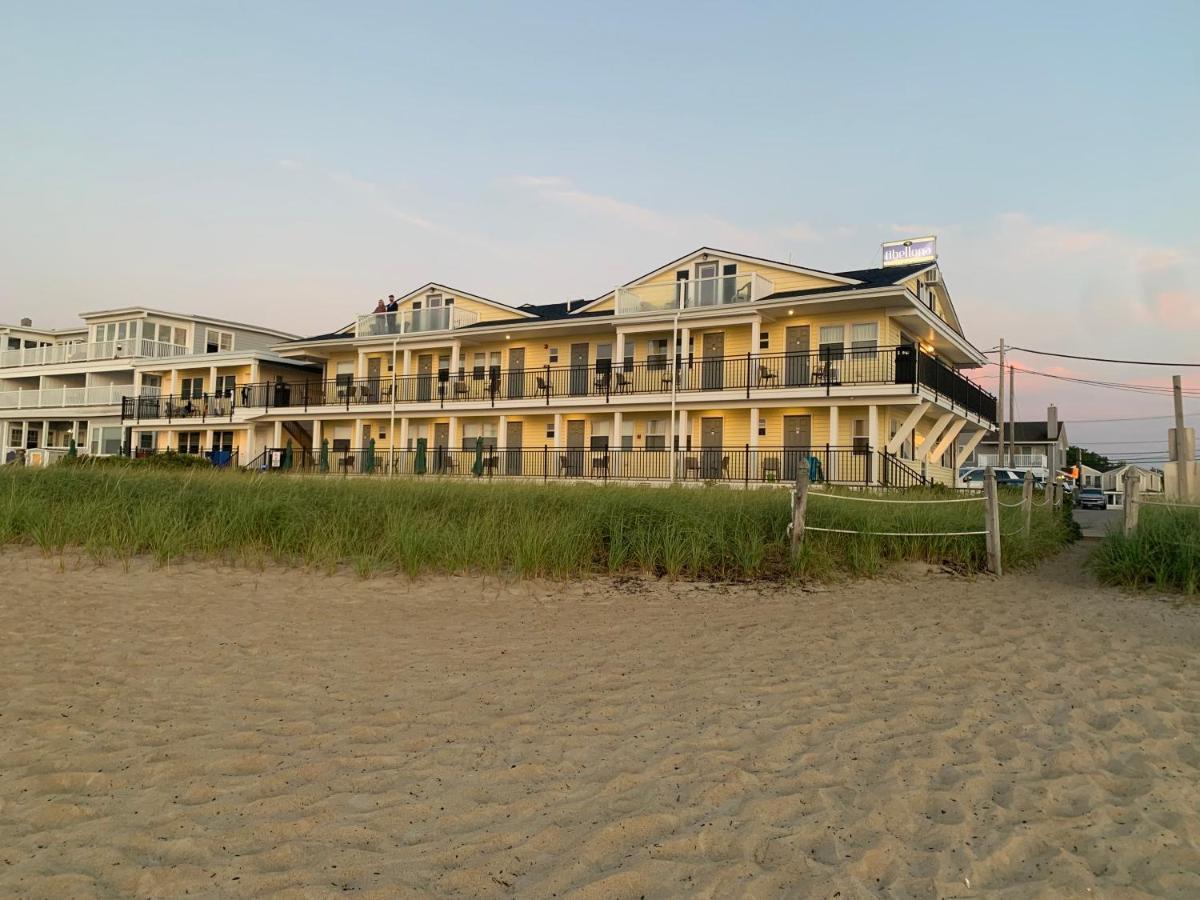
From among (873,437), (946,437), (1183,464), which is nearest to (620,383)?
(873,437)

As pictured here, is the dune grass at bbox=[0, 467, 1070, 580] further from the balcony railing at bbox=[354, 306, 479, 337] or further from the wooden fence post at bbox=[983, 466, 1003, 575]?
the balcony railing at bbox=[354, 306, 479, 337]

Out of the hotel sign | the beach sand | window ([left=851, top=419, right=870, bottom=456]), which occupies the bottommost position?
the beach sand

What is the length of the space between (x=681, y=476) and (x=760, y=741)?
2197cm

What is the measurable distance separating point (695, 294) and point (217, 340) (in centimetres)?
3210

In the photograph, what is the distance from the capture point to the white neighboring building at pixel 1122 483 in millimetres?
13110

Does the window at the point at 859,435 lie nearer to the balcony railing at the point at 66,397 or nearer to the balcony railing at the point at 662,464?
the balcony railing at the point at 662,464

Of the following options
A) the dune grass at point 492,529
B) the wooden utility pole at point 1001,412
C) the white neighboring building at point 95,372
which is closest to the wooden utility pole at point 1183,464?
the dune grass at point 492,529

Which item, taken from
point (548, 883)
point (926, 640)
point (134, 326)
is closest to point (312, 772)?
point (548, 883)

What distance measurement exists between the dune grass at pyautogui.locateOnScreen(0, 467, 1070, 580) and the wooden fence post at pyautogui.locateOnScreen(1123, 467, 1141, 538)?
143 cm

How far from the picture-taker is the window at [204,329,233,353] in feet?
154

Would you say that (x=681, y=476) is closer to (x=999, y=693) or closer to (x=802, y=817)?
(x=999, y=693)

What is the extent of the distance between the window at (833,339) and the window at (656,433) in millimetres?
6230

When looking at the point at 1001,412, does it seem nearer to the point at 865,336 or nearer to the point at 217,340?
the point at 865,336

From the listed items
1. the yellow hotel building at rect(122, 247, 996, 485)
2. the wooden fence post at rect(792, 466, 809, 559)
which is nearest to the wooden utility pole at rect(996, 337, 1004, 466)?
the yellow hotel building at rect(122, 247, 996, 485)
